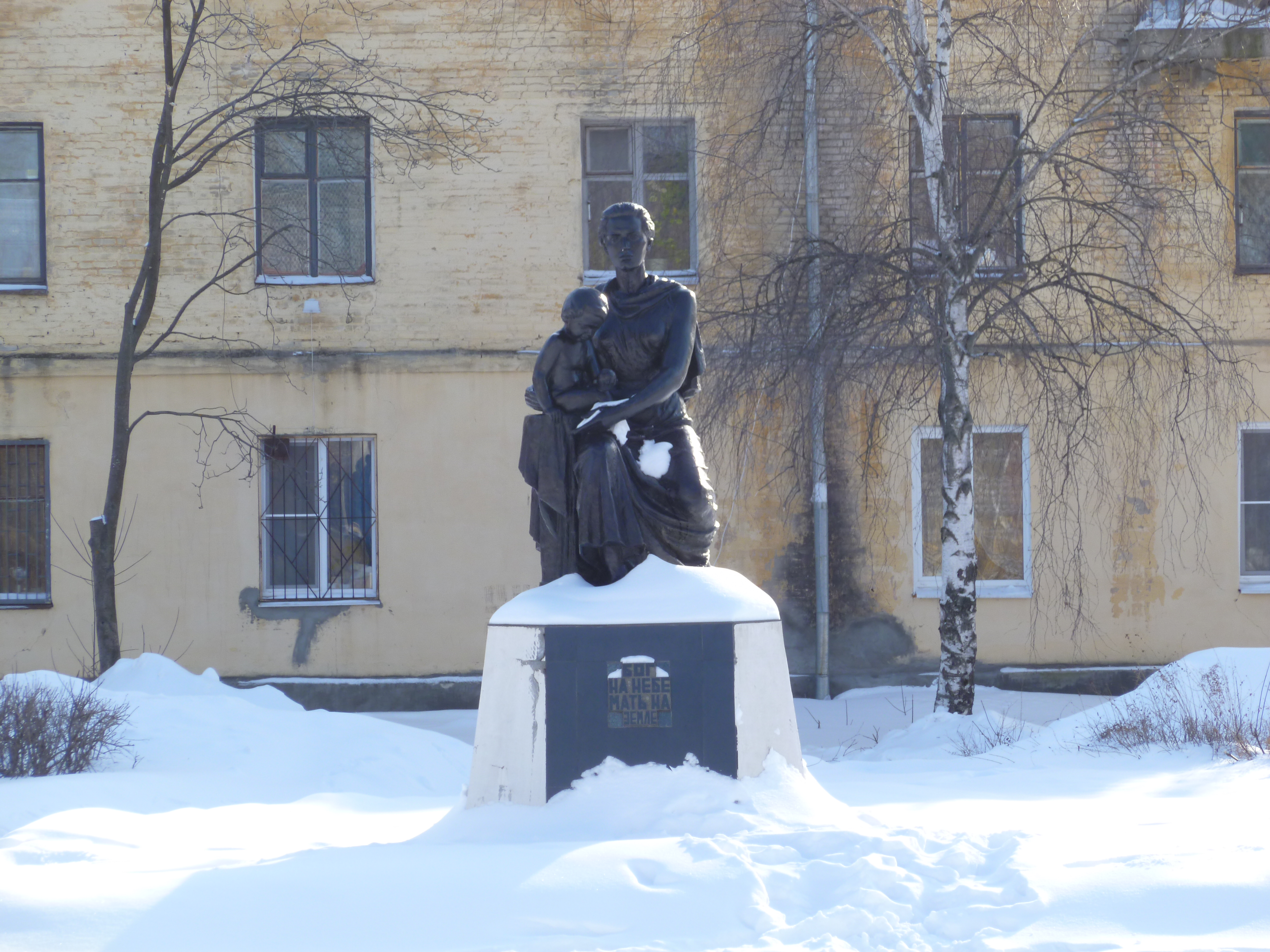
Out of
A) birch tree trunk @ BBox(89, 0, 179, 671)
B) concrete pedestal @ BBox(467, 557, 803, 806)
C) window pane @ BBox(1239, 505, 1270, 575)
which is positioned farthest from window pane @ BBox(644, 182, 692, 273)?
concrete pedestal @ BBox(467, 557, 803, 806)

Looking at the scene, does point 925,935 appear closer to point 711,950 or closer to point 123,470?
point 711,950

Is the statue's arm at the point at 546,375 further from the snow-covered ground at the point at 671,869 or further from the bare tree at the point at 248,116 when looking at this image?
the bare tree at the point at 248,116

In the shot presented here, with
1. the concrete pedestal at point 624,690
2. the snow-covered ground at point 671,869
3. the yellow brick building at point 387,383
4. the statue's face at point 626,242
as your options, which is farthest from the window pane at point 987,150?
the concrete pedestal at point 624,690

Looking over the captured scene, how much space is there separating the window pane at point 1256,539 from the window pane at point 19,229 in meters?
12.9

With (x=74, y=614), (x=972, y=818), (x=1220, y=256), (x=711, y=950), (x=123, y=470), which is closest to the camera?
(x=711, y=950)

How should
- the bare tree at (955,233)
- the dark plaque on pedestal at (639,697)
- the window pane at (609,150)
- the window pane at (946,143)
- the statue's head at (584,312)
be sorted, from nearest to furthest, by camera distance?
→ the dark plaque on pedestal at (639,697) → the statue's head at (584,312) → the bare tree at (955,233) → the window pane at (946,143) → the window pane at (609,150)

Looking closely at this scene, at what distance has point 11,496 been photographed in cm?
1330

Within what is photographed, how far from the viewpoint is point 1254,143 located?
1351 centimetres

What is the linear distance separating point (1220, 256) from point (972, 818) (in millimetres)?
8334

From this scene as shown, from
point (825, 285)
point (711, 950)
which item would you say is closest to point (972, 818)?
point (711, 950)

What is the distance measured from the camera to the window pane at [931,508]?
13.1 meters

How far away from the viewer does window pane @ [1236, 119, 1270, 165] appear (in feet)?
44.2

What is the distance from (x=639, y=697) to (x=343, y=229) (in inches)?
374

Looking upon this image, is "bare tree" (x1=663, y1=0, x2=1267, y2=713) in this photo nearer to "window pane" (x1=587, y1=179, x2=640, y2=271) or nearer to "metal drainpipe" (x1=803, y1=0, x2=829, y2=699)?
"metal drainpipe" (x1=803, y1=0, x2=829, y2=699)
